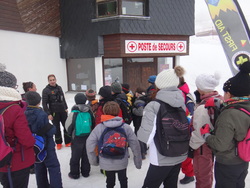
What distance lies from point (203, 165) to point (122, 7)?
24.8 ft

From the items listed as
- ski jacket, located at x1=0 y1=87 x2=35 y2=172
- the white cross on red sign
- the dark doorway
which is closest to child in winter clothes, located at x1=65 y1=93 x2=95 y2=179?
ski jacket, located at x1=0 y1=87 x2=35 y2=172

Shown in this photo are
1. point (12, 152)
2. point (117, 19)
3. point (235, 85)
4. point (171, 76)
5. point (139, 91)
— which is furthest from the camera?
point (117, 19)

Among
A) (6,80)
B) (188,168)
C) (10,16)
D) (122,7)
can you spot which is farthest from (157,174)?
(10,16)

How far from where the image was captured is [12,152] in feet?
6.29

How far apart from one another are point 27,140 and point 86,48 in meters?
7.48

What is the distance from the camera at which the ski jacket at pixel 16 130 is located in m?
1.89

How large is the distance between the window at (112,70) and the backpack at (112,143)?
7246 mm

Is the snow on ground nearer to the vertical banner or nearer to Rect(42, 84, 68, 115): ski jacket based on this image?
Rect(42, 84, 68, 115): ski jacket

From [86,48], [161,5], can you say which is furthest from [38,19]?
[161,5]

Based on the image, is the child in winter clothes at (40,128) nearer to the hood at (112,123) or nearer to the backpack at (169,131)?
the hood at (112,123)

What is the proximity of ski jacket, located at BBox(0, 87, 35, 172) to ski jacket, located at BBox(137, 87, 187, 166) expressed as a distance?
118 cm

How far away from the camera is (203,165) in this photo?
2.28m

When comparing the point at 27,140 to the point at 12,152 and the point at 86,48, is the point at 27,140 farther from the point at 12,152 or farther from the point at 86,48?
the point at 86,48

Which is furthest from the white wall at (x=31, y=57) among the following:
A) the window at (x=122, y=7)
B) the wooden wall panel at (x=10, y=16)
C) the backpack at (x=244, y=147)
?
the backpack at (x=244, y=147)
